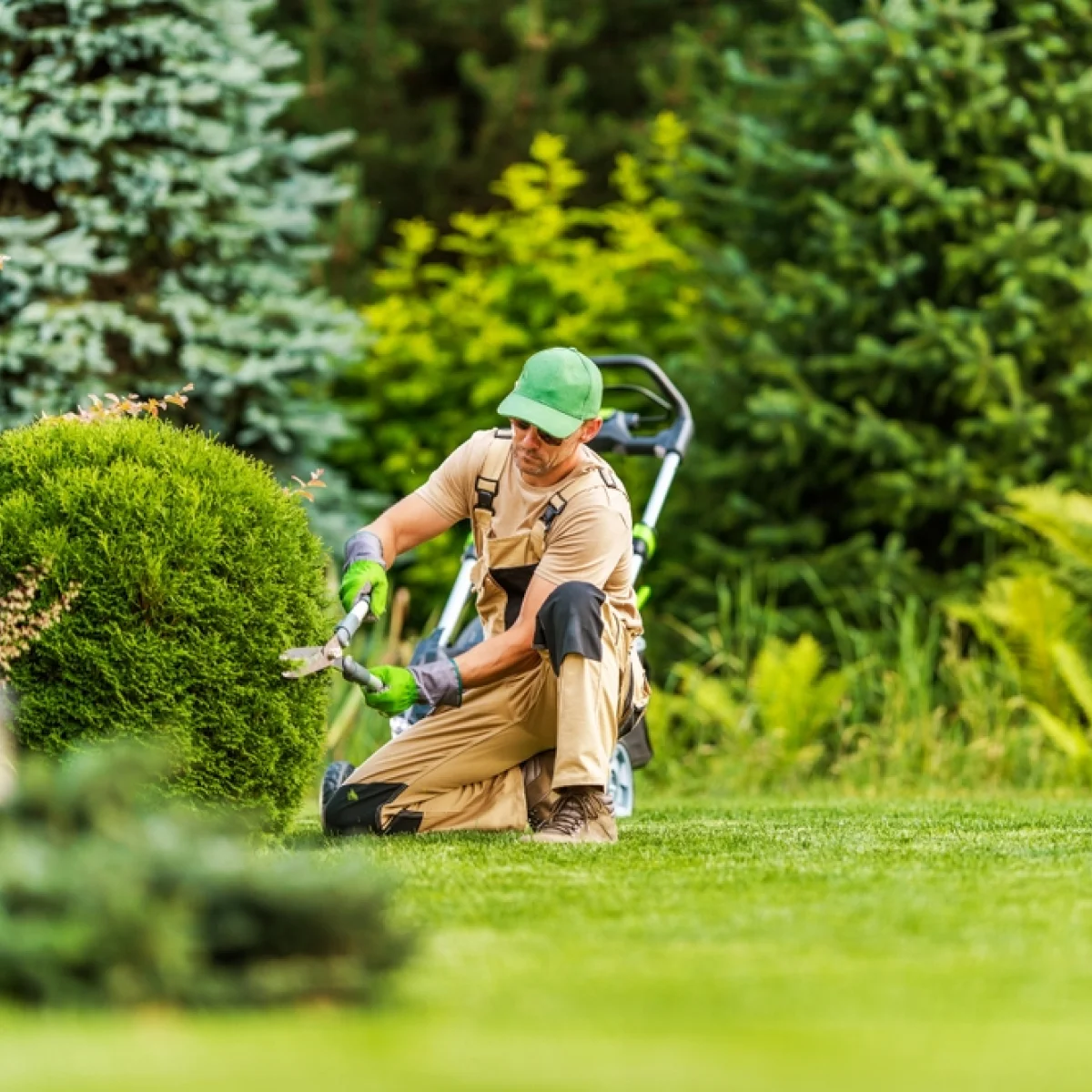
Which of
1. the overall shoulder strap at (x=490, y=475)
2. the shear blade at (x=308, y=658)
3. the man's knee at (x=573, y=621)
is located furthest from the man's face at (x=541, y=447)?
the shear blade at (x=308, y=658)

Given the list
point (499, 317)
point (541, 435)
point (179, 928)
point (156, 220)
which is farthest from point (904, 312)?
point (179, 928)

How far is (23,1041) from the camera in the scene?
Answer: 2834 mm

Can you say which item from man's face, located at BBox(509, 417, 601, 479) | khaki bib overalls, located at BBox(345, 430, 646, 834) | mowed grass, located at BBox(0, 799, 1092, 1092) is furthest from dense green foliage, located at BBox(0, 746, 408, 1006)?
khaki bib overalls, located at BBox(345, 430, 646, 834)

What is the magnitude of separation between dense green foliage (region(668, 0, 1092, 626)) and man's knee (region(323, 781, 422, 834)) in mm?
4620

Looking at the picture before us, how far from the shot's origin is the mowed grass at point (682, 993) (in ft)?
8.59

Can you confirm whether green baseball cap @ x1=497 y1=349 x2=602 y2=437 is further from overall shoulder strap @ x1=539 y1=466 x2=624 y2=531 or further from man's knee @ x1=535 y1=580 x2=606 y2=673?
man's knee @ x1=535 y1=580 x2=606 y2=673

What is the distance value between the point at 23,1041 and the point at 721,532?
848cm

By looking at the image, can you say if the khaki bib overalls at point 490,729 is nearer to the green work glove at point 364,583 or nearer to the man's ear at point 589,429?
the man's ear at point 589,429

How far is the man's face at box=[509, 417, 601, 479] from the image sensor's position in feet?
18.2

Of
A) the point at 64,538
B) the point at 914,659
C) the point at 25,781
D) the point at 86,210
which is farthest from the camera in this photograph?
the point at 86,210

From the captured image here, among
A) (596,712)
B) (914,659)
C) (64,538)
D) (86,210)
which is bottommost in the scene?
(914,659)

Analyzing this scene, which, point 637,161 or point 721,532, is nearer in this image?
point 721,532

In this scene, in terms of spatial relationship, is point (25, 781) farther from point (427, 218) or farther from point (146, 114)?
point (427, 218)

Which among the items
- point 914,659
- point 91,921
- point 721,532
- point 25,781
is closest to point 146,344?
point 721,532
